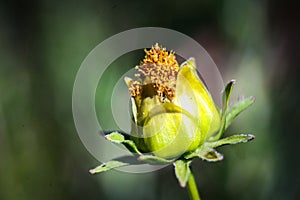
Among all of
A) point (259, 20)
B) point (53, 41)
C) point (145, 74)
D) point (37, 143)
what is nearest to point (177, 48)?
point (259, 20)

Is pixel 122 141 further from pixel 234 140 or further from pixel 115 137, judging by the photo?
pixel 234 140

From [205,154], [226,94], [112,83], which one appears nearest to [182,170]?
[205,154]

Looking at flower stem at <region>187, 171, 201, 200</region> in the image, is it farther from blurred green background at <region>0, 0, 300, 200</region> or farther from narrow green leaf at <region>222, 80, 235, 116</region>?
blurred green background at <region>0, 0, 300, 200</region>

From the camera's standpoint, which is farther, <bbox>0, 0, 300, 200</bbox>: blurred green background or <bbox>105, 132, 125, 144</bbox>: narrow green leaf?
<bbox>0, 0, 300, 200</bbox>: blurred green background

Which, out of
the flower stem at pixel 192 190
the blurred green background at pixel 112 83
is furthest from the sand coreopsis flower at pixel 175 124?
the blurred green background at pixel 112 83

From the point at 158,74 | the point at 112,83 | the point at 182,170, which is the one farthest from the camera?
the point at 112,83

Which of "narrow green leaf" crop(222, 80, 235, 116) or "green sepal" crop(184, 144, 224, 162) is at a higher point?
"narrow green leaf" crop(222, 80, 235, 116)

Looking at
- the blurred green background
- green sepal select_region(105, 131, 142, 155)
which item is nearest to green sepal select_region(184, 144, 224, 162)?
green sepal select_region(105, 131, 142, 155)
